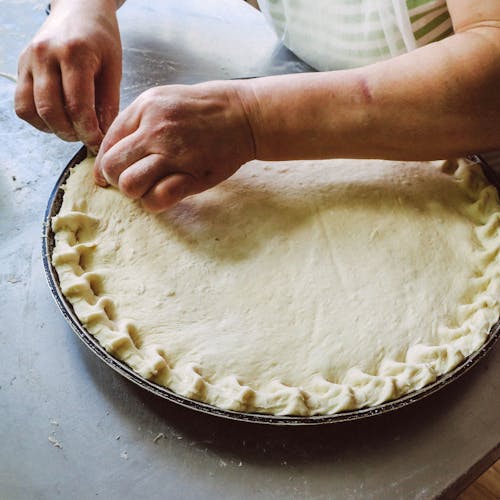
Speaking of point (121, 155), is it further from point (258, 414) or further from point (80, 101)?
point (258, 414)

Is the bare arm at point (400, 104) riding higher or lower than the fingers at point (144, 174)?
higher

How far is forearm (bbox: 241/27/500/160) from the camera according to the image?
0.79m

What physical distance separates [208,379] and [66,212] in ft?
1.21

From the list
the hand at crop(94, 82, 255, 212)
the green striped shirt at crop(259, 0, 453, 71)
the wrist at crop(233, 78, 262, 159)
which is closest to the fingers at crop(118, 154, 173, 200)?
the hand at crop(94, 82, 255, 212)

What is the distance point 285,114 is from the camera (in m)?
0.84

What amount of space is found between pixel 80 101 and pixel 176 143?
218mm

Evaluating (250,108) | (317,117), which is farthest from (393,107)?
(250,108)

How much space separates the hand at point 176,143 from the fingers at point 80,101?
0.08 metres

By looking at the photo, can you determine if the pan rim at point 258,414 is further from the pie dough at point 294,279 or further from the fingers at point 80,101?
the fingers at point 80,101

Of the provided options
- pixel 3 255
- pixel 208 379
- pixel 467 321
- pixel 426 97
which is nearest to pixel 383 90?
pixel 426 97

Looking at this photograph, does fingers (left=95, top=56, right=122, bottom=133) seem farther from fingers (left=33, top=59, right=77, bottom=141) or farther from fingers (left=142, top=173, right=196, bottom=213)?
fingers (left=142, top=173, right=196, bottom=213)

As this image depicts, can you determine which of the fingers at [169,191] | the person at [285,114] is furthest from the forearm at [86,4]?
the fingers at [169,191]

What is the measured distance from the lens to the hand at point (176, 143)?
0.80 meters

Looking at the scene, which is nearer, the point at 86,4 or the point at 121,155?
the point at 121,155
